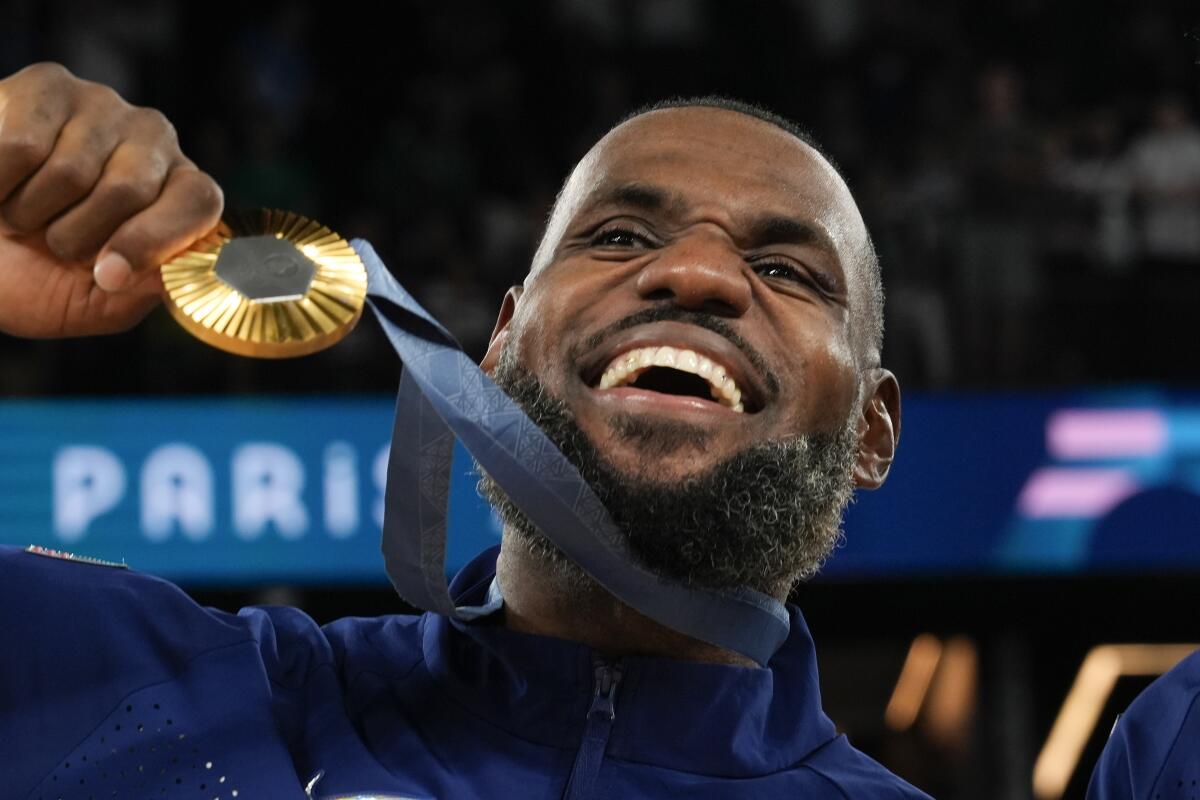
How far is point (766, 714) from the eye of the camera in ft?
6.90

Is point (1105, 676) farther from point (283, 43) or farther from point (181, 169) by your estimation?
point (181, 169)

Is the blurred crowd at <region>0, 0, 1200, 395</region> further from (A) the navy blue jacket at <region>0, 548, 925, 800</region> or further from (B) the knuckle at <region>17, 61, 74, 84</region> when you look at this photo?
(B) the knuckle at <region>17, 61, 74, 84</region>

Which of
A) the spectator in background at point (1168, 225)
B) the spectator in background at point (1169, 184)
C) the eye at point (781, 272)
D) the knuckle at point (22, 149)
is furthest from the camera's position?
the spectator in background at point (1169, 184)

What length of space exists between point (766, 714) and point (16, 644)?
90cm

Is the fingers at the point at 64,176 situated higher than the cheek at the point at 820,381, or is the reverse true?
the fingers at the point at 64,176

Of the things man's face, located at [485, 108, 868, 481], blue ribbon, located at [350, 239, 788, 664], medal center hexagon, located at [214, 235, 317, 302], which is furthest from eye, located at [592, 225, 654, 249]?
medal center hexagon, located at [214, 235, 317, 302]

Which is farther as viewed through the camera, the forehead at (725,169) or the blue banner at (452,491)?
the blue banner at (452,491)

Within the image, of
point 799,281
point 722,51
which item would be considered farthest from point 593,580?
point 722,51

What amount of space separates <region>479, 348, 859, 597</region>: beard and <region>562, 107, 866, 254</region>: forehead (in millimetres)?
325

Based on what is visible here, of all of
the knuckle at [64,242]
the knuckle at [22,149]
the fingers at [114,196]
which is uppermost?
the knuckle at [22,149]

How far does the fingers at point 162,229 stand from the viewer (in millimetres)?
1624

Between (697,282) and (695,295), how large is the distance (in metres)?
0.02

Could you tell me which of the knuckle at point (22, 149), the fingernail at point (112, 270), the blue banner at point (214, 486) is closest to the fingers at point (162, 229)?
the fingernail at point (112, 270)

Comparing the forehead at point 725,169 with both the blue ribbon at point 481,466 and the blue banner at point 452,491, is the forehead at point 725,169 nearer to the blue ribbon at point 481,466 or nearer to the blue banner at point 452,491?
the blue ribbon at point 481,466
